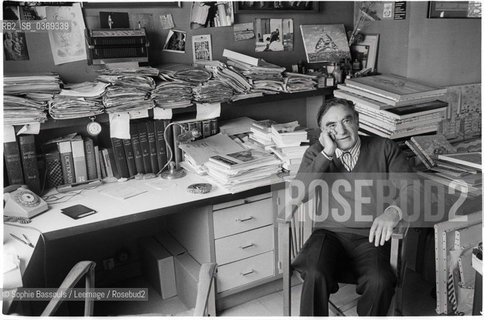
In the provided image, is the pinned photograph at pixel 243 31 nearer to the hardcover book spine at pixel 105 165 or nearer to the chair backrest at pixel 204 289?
the hardcover book spine at pixel 105 165

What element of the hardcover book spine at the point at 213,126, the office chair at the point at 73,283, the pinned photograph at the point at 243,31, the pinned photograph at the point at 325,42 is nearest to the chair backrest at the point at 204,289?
the office chair at the point at 73,283

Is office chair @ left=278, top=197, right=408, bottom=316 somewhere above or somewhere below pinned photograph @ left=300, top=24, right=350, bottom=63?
below

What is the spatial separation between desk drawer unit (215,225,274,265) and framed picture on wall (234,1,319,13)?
1.26m

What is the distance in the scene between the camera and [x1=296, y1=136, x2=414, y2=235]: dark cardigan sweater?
213cm

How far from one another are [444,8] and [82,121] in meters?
2.11

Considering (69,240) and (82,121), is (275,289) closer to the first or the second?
(69,240)

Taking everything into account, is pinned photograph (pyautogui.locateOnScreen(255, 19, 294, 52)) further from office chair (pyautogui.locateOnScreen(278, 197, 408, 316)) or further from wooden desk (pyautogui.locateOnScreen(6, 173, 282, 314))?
office chair (pyautogui.locateOnScreen(278, 197, 408, 316))

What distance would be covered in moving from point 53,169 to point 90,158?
190 mm

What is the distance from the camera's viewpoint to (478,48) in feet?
9.40

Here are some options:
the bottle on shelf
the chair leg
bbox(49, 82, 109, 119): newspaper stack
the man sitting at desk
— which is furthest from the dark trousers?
bbox(49, 82, 109, 119): newspaper stack

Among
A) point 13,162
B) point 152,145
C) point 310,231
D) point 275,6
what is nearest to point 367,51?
point 275,6

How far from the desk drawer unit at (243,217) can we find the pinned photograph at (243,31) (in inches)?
39.1

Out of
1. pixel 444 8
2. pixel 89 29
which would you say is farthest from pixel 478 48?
pixel 89 29

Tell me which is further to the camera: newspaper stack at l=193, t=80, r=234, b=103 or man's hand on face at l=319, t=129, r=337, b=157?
newspaper stack at l=193, t=80, r=234, b=103
